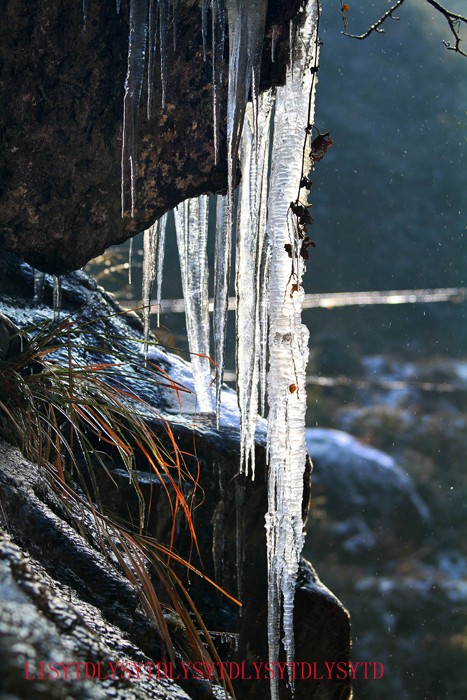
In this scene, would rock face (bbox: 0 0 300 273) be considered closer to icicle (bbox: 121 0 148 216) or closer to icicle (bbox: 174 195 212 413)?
icicle (bbox: 121 0 148 216)

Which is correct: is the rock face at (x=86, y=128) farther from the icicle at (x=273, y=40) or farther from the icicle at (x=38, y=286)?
the icicle at (x=38, y=286)

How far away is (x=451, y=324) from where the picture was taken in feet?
57.4

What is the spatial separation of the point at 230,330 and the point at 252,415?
1212 cm

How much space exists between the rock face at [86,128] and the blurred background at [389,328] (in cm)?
904

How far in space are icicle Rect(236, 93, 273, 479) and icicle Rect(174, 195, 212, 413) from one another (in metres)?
0.35

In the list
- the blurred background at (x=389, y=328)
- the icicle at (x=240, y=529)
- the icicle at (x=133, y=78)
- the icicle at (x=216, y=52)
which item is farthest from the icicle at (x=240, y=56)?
the blurred background at (x=389, y=328)

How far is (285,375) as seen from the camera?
2.49 metres


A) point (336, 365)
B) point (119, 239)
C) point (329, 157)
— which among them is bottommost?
point (336, 365)

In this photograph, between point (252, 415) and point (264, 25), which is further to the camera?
point (252, 415)

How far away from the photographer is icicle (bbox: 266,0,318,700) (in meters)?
2.46

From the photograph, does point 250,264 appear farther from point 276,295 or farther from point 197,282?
point 197,282

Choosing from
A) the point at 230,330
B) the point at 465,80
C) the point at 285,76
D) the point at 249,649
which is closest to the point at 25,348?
the point at 285,76

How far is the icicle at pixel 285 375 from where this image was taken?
8.07 ft

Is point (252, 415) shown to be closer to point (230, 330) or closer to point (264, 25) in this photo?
point (264, 25)
